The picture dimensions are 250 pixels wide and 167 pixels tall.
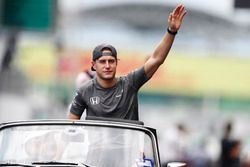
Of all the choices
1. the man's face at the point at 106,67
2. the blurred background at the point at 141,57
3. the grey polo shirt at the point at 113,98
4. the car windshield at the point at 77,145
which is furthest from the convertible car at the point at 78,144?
the blurred background at the point at 141,57

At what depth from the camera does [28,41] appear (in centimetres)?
4159

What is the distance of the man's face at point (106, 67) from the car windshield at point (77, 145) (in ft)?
2.70

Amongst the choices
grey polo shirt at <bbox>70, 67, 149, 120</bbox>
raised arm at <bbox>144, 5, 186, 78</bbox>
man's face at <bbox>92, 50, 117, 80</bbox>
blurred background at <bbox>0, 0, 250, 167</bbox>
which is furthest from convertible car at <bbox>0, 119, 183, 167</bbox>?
blurred background at <bbox>0, 0, 250, 167</bbox>

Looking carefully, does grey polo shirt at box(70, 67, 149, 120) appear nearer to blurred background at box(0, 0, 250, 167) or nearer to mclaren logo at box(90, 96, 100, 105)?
mclaren logo at box(90, 96, 100, 105)

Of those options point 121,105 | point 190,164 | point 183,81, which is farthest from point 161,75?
point 121,105

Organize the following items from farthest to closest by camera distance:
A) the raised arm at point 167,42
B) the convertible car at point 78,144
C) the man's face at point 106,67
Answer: the raised arm at point 167,42
the man's face at point 106,67
the convertible car at point 78,144

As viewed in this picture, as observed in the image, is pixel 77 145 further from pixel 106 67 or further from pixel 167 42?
pixel 167 42

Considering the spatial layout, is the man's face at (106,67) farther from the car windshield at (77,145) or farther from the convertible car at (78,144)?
the car windshield at (77,145)

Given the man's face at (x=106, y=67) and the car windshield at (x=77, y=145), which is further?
the man's face at (x=106, y=67)

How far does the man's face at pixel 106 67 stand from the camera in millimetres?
12383

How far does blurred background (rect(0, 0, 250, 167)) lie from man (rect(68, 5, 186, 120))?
67.7ft

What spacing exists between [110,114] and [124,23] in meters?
32.1

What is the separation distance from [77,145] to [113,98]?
3.36 feet

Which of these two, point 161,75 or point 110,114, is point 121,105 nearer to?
point 110,114
